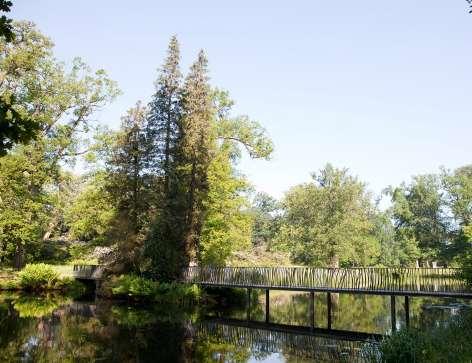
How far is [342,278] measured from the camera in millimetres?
24375

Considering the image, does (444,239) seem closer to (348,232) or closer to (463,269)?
(348,232)

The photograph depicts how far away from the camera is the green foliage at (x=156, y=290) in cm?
3059

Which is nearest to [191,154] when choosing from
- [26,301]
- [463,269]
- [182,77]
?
[182,77]

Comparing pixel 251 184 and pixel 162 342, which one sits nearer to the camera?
pixel 162 342

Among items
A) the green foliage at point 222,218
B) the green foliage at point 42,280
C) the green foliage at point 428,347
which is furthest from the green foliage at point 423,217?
the green foliage at point 428,347

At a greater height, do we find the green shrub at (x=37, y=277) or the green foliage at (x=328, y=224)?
the green foliage at (x=328, y=224)

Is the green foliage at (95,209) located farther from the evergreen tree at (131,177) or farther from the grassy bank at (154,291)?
the grassy bank at (154,291)

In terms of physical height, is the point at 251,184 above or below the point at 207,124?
below

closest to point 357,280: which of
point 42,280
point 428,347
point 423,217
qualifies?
point 428,347

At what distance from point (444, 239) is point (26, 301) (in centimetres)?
Answer: 6095

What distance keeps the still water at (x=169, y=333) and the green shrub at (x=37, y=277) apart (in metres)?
2.49

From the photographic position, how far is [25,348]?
17.2 meters

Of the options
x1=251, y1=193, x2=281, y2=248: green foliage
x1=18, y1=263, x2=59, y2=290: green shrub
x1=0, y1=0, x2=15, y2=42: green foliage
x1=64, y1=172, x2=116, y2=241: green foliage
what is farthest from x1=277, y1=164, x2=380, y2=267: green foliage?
x1=0, y1=0, x2=15, y2=42: green foliage

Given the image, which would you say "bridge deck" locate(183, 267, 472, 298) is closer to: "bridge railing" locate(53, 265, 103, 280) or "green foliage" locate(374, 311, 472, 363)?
"green foliage" locate(374, 311, 472, 363)
